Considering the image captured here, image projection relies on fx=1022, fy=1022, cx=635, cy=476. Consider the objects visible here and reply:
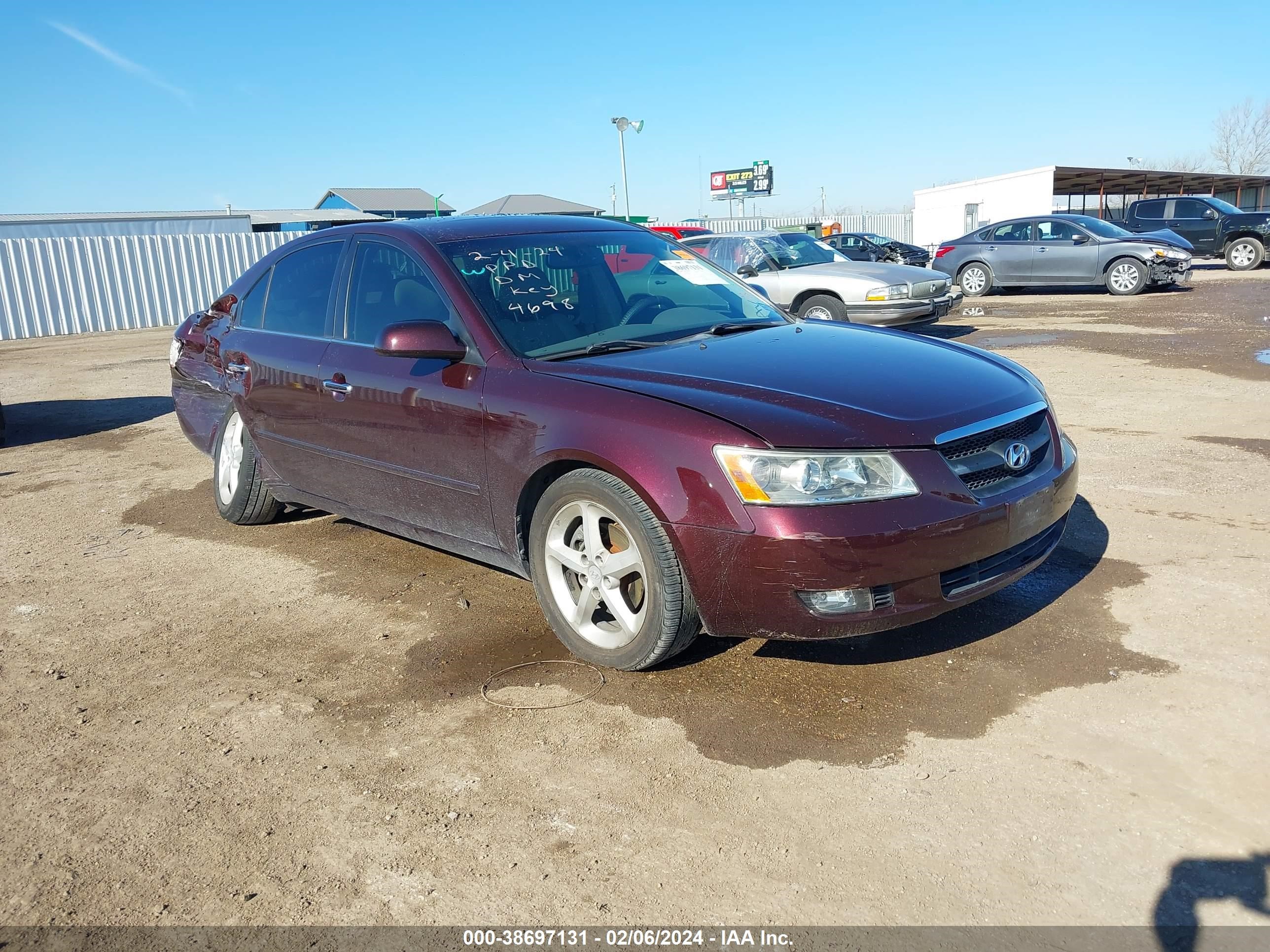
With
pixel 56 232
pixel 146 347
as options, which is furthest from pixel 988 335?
pixel 56 232

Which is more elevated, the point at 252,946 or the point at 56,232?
the point at 56,232

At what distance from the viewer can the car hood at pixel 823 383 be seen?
10.7 feet

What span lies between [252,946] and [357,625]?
2.00 m

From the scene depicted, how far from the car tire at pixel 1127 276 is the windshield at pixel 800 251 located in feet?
22.4

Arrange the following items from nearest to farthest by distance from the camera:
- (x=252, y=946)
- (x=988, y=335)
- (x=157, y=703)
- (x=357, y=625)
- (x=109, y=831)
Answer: (x=252, y=946) < (x=109, y=831) < (x=157, y=703) < (x=357, y=625) < (x=988, y=335)

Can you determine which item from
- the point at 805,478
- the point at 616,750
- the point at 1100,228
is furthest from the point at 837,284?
the point at 616,750

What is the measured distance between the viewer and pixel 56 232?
123 ft

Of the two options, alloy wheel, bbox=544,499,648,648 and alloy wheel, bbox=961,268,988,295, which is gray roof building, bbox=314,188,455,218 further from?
alloy wheel, bbox=544,499,648,648

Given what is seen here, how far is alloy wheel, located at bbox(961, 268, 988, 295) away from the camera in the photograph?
19.4m

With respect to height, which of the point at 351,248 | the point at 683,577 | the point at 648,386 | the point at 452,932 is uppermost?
the point at 351,248

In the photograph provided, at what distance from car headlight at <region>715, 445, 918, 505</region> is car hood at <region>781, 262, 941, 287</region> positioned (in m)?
9.28

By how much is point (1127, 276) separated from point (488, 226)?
16585mm

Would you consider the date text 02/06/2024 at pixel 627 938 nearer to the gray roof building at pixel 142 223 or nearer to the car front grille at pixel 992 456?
the car front grille at pixel 992 456

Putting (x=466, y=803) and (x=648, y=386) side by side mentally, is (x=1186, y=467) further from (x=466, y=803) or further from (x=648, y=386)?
(x=466, y=803)
